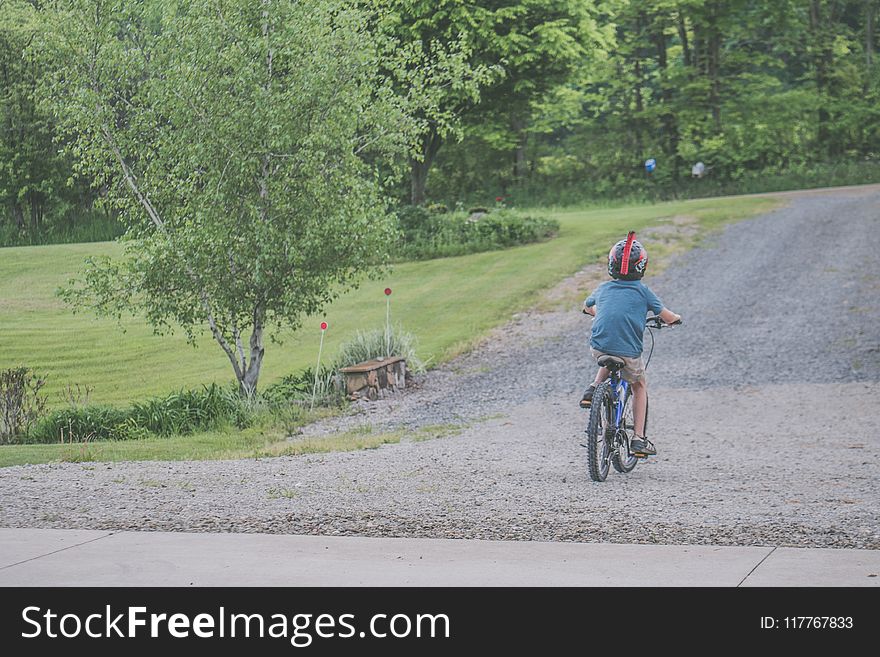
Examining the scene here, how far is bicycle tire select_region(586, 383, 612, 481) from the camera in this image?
772 centimetres

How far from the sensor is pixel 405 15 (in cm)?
2800

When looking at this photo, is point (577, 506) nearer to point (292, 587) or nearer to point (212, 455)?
point (292, 587)

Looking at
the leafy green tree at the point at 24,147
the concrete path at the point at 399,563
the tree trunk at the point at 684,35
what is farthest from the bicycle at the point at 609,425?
the tree trunk at the point at 684,35

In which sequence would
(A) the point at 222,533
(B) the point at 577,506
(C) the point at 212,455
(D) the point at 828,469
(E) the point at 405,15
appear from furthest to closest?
(E) the point at 405,15, (C) the point at 212,455, (D) the point at 828,469, (B) the point at 577,506, (A) the point at 222,533

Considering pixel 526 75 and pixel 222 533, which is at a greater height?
pixel 526 75

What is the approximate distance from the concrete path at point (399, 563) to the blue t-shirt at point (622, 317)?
8.71 ft

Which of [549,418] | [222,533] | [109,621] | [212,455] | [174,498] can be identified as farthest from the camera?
[549,418]

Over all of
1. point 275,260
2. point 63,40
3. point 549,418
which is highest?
point 63,40

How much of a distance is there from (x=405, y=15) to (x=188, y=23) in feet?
54.1

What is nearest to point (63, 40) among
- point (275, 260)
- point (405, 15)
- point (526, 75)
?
point (275, 260)

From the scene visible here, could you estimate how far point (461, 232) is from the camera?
25.0 meters

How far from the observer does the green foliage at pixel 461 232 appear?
24234 millimetres

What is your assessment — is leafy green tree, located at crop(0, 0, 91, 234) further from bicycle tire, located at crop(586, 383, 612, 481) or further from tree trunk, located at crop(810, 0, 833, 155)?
tree trunk, located at crop(810, 0, 833, 155)

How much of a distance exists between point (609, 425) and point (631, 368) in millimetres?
475
